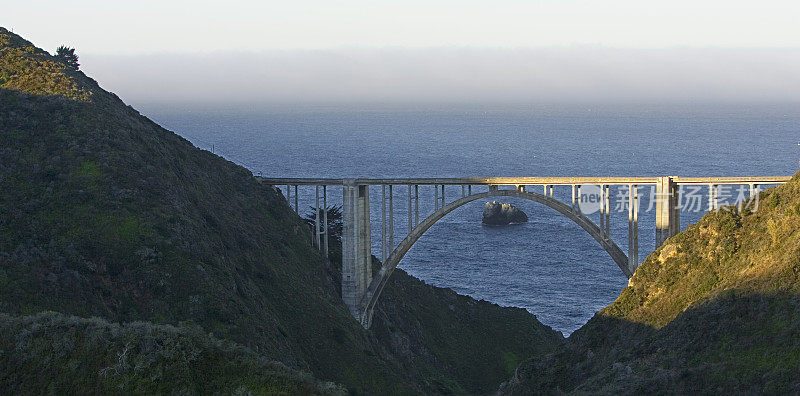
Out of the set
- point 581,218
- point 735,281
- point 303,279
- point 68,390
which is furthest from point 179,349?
point 581,218

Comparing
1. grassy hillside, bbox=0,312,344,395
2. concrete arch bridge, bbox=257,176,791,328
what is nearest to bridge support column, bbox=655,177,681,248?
concrete arch bridge, bbox=257,176,791,328

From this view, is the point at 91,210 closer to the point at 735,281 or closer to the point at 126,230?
the point at 126,230

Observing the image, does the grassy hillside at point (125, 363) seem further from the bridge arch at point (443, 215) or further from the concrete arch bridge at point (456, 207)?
the bridge arch at point (443, 215)

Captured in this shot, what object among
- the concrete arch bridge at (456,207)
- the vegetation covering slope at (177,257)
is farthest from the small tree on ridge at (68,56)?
the concrete arch bridge at (456,207)

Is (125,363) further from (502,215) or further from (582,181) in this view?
(502,215)

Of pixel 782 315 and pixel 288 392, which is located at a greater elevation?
pixel 782 315

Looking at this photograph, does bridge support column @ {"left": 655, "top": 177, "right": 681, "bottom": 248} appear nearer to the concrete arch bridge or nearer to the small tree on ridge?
the concrete arch bridge

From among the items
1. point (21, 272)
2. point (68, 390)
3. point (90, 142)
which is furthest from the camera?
point (90, 142)
